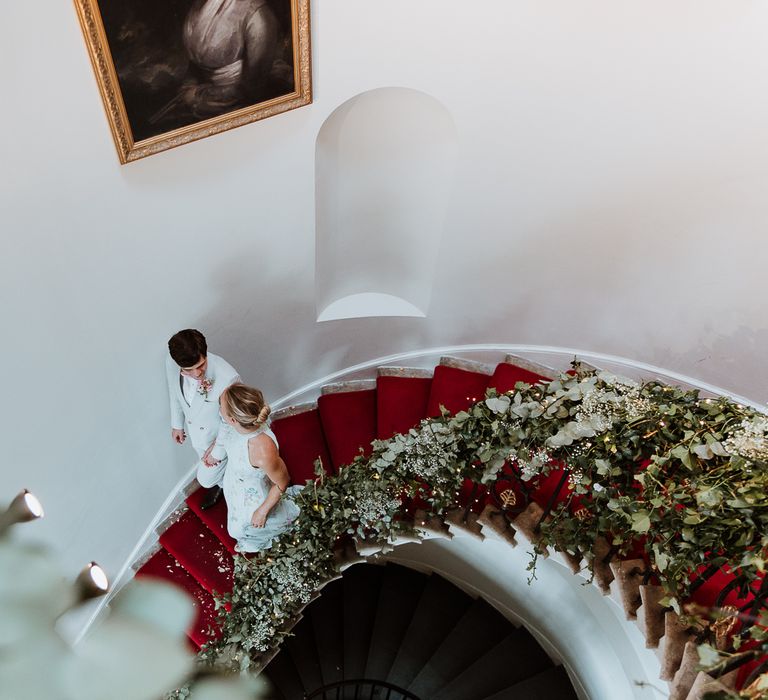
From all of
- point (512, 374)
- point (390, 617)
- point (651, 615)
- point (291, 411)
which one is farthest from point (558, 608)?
point (291, 411)

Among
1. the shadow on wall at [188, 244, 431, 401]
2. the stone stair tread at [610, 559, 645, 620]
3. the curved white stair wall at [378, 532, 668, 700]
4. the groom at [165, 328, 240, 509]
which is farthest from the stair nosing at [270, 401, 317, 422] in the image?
the stone stair tread at [610, 559, 645, 620]

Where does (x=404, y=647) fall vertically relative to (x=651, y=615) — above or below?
below

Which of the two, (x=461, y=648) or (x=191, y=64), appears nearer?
(x=191, y=64)

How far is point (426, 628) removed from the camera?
6.80 metres

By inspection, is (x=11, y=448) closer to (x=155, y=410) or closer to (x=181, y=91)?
(x=155, y=410)

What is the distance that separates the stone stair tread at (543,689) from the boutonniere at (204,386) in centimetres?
399

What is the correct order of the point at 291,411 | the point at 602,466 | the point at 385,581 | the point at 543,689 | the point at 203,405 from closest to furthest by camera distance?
1. the point at 602,466
2. the point at 203,405
3. the point at 543,689
4. the point at 291,411
5. the point at 385,581

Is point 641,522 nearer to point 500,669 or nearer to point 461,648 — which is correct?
point 500,669

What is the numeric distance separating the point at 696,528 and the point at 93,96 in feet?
12.5

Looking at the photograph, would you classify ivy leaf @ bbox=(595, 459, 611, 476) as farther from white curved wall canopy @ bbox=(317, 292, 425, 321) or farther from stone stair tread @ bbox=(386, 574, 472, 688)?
stone stair tread @ bbox=(386, 574, 472, 688)

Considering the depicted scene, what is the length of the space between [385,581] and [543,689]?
1969 mm

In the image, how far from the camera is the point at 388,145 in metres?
5.20

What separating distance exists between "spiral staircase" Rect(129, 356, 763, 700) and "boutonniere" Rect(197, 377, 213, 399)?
54.6 inches

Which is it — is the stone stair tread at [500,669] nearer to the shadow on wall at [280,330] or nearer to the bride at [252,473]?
the bride at [252,473]
